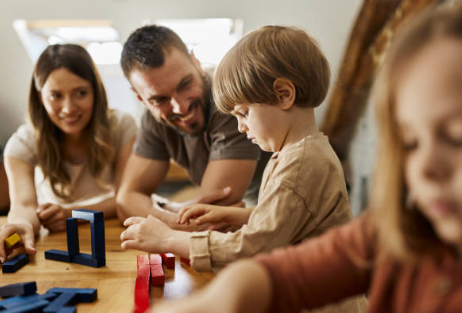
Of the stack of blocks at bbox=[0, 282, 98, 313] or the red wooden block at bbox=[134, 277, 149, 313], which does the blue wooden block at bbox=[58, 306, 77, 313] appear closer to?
the stack of blocks at bbox=[0, 282, 98, 313]

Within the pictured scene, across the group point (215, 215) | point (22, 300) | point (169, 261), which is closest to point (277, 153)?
point (215, 215)

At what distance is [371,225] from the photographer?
47cm

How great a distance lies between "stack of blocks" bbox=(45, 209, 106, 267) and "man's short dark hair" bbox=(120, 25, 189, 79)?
525 mm

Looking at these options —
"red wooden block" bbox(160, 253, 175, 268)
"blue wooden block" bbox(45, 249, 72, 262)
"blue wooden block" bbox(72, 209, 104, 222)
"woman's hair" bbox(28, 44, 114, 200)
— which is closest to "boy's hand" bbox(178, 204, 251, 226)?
"red wooden block" bbox(160, 253, 175, 268)

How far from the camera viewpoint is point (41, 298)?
741 mm

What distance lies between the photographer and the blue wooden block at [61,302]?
0.69 meters

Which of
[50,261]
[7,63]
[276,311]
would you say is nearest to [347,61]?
[50,261]

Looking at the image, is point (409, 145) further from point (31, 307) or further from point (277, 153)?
point (31, 307)

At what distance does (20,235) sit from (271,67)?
32.9 inches

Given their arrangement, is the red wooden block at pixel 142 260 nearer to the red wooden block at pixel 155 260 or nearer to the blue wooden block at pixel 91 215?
the red wooden block at pixel 155 260

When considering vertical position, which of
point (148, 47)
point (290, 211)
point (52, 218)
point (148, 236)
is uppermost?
point (148, 47)

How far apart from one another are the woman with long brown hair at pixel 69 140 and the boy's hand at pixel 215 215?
584mm

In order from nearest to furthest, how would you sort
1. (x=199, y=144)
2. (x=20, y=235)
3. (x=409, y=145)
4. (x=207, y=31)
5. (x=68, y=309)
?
(x=409, y=145), (x=68, y=309), (x=20, y=235), (x=199, y=144), (x=207, y=31)

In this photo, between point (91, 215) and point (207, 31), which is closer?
point (91, 215)
